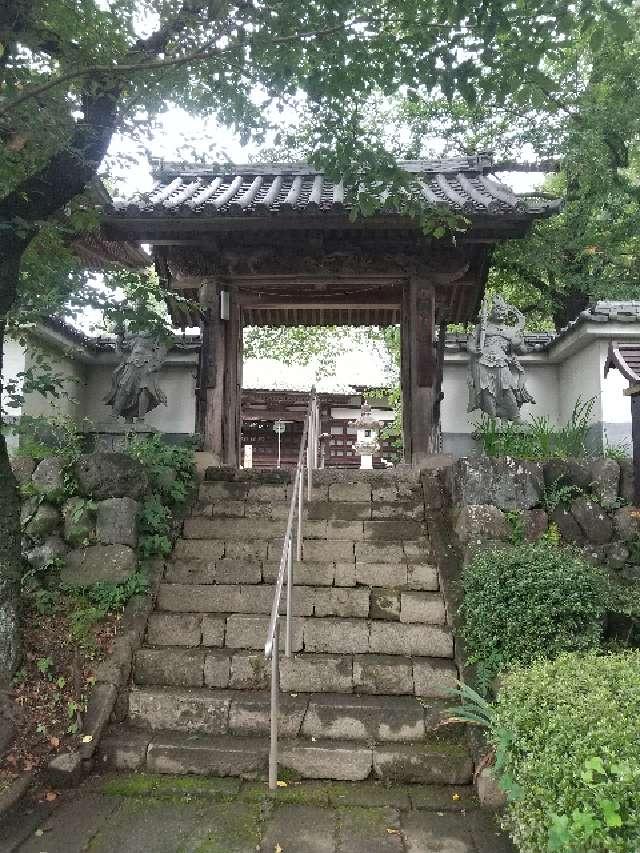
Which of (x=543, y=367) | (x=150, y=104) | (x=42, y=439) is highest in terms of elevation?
(x=150, y=104)

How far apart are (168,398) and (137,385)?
77.9 inches

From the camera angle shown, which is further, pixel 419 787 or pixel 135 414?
pixel 135 414

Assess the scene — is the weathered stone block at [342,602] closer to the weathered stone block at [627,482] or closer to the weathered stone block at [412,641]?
the weathered stone block at [412,641]

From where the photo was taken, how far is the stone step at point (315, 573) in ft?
18.3

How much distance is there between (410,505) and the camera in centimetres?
675

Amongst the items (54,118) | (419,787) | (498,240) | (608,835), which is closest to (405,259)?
(498,240)

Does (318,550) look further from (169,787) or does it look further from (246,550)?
(169,787)

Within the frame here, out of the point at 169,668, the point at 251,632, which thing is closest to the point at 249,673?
the point at 251,632

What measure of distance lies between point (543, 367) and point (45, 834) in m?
10.2

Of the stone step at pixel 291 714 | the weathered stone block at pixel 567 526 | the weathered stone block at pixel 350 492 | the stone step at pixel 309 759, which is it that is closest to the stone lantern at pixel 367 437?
the weathered stone block at pixel 350 492

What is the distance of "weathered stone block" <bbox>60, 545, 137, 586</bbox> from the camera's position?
17.9 feet

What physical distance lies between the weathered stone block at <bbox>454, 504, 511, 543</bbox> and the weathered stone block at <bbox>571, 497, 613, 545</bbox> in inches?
33.3

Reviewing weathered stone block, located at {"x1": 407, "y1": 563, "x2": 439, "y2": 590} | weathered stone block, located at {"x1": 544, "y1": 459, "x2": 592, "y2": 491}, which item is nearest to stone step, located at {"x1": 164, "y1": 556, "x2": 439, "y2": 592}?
weathered stone block, located at {"x1": 407, "y1": 563, "x2": 439, "y2": 590}

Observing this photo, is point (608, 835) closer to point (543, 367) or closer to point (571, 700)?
point (571, 700)
